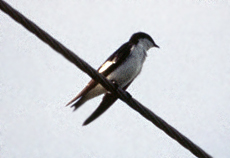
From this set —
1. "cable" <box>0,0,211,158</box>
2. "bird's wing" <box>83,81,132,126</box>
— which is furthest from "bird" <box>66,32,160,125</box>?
"cable" <box>0,0,211,158</box>

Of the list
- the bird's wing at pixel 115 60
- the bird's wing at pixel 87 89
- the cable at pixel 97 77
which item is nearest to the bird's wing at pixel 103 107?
the bird's wing at pixel 87 89

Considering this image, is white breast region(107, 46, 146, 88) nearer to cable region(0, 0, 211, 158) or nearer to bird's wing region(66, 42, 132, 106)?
bird's wing region(66, 42, 132, 106)

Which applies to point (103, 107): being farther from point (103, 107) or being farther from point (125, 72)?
point (125, 72)

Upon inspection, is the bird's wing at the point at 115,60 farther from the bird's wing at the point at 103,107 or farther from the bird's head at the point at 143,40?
the bird's wing at the point at 103,107

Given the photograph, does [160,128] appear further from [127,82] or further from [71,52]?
[127,82]

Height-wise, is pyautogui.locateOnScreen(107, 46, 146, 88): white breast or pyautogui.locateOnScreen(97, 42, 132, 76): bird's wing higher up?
pyautogui.locateOnScreen(97, 42, 132, 76): bird's wing
